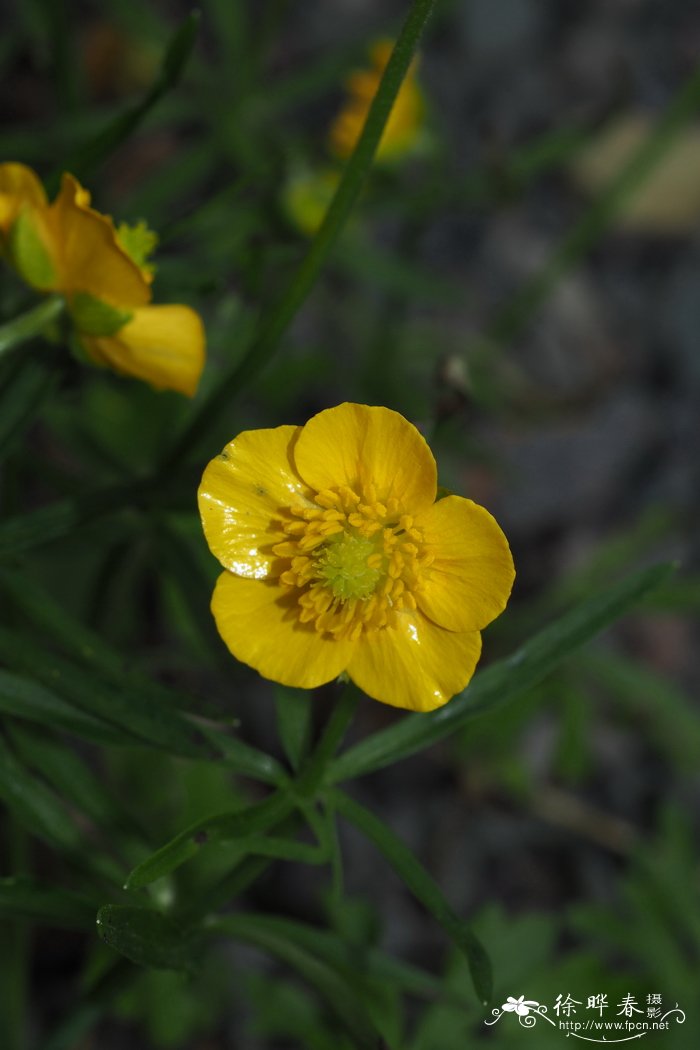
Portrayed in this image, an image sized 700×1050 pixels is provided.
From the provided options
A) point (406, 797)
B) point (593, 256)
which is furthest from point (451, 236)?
point (406, 797)

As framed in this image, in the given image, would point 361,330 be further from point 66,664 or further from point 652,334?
point 66,664

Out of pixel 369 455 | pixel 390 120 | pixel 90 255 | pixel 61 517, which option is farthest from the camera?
pixel 390 120

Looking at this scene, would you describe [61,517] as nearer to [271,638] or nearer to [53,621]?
[53,621]

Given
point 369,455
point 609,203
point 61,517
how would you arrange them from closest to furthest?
point 369,455 → point 61,517 → point 609,203

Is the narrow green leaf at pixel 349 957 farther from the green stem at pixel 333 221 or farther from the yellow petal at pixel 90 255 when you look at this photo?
the yellow petal at pixel 90 255

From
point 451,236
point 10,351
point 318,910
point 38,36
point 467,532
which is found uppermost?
point 451,236

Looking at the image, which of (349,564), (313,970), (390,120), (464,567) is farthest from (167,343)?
(390,120)

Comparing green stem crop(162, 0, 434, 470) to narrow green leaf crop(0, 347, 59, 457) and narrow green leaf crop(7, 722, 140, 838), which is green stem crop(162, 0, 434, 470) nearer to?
narrow green leaf crop(0, 347, 59, 457)

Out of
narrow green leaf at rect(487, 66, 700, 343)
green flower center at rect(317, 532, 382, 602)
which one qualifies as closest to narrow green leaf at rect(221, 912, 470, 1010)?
green flower center at rect(317, 532, 382, 602)
